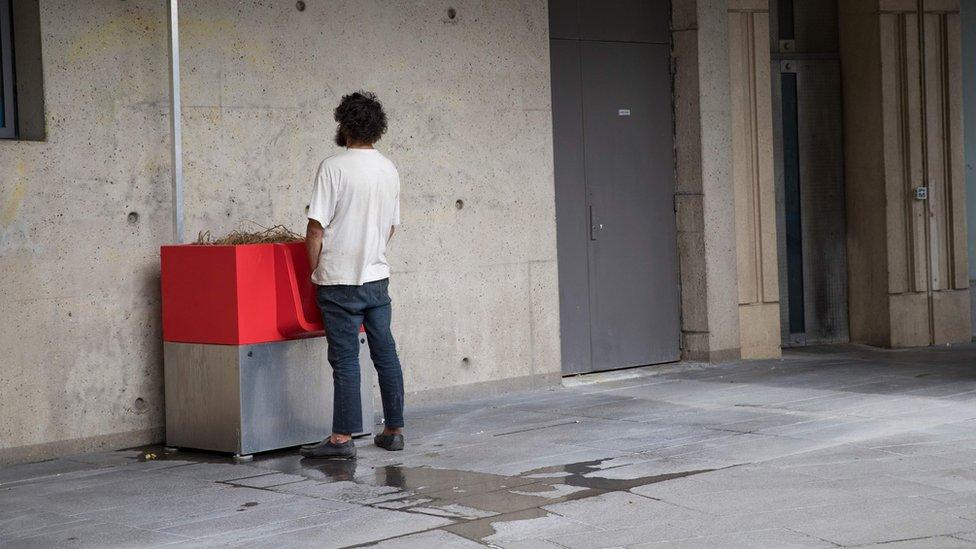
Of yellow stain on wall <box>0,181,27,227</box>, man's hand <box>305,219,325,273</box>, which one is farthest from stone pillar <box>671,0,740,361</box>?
yellow stain on wall <box>0,181,27,227</box>

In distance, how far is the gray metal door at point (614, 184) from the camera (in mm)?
10672

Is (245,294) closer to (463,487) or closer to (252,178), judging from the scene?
(252,178)

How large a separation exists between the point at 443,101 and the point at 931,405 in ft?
12.6

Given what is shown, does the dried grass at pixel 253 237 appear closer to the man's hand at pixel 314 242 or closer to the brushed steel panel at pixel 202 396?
the man's hand at pixel 314 242

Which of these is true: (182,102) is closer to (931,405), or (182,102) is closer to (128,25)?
(128,25)

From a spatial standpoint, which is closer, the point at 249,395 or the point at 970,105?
the point at 249,395

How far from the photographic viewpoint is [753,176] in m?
11.5

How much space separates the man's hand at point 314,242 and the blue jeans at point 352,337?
0.51 ft

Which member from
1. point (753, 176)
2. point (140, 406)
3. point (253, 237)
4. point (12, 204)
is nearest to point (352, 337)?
point (253, 237)

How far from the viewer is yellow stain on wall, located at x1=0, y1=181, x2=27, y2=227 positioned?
24.7 feet

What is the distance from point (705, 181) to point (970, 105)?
3.55m

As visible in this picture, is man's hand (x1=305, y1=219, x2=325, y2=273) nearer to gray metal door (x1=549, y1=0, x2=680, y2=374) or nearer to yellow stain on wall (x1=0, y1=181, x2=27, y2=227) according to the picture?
yellow stain on wall (x1=0, y1=181, x2=27, y2=227)

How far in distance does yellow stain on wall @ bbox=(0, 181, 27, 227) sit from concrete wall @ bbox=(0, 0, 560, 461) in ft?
0.04

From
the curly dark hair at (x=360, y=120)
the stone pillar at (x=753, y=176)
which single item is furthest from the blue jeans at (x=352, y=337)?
the stone pillar at (x=753, y=176)
